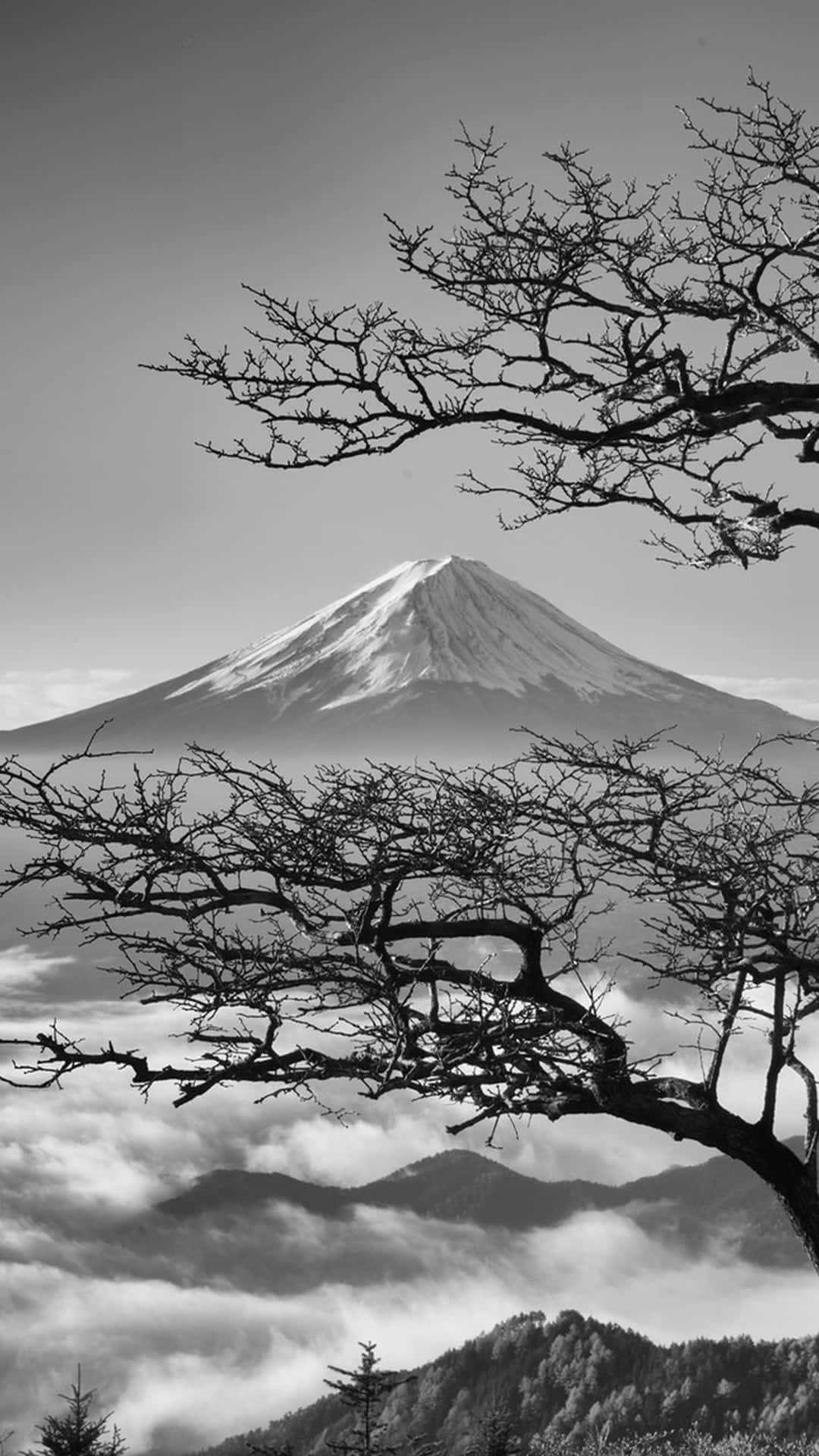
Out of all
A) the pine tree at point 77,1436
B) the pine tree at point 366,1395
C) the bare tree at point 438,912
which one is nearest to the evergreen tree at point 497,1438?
the pine tree at point 366,1395

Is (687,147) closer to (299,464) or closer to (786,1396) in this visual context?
(299,464)

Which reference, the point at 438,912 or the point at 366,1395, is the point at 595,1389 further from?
the point at 438,912

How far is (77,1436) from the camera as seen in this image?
23.8 m

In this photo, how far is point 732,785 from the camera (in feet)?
20.3

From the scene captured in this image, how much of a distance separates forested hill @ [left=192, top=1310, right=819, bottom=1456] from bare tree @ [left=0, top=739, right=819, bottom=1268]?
498 feet

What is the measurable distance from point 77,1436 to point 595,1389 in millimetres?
163268

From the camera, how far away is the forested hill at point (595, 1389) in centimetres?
14988

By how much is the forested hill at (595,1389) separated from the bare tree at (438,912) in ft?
498

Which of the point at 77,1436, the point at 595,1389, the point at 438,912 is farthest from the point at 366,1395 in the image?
the point at 595,1389

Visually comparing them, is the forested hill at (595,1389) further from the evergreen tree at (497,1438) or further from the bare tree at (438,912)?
the bare tree at (438,912)

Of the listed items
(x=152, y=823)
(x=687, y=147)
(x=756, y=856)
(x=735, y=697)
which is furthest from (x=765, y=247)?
(x=735, y=697)

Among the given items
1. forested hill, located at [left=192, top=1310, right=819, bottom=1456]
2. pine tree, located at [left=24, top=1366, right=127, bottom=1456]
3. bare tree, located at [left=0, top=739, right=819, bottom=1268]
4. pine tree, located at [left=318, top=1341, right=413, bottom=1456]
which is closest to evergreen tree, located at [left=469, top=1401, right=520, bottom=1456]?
pine tree, located at [left=318, top=1341, right=413, bottom=1456]

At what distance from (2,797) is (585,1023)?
2.65 meters

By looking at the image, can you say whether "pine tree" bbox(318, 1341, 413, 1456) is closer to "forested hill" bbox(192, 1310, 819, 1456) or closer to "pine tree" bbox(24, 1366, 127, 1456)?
"pine tree" bbox(24, 1366, 127, 1456)
